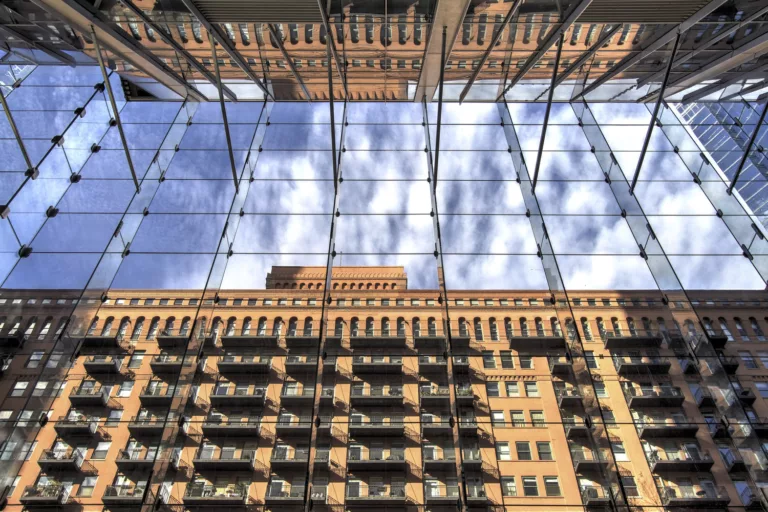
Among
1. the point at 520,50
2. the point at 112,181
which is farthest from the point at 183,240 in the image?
the point at 520,50

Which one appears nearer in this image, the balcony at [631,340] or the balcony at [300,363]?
the balcony at [300,363]

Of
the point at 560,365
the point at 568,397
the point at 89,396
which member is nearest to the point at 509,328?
the point at 560,365

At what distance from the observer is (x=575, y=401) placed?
9.23 meters

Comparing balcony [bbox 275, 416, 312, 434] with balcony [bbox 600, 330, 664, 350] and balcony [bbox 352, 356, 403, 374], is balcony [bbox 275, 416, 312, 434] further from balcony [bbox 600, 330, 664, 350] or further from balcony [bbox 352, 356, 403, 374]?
balcony [bbox 600, 330, 664, 350]

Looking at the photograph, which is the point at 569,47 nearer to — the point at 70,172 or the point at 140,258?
the point at 140,258

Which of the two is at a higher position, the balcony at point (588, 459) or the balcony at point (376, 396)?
the balcony at point (376, 396)

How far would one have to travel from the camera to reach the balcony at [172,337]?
9.70 meters

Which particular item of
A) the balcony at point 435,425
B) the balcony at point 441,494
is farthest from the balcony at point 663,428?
the balcony at point 441,494

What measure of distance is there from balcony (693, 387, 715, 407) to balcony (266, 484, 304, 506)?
22.5ft

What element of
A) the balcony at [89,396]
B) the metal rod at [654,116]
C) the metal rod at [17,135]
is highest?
the metal rod at [654,116]

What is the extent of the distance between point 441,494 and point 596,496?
2.38m

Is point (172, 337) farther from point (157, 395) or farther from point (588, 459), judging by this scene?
point (588, 459)

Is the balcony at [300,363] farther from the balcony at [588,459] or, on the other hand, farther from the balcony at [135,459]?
the balcony at [588,459]

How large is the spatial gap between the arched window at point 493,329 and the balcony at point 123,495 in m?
6.27
